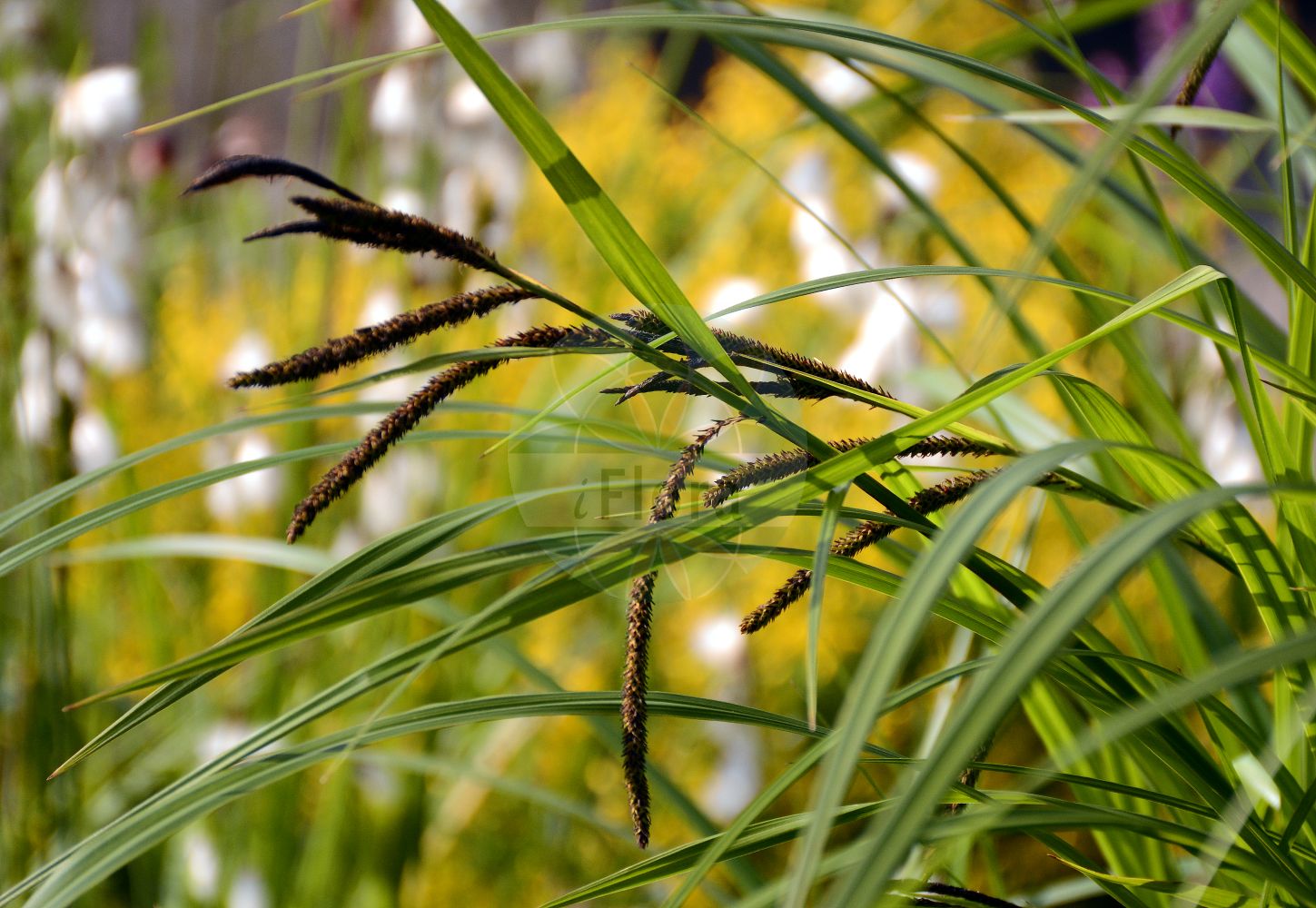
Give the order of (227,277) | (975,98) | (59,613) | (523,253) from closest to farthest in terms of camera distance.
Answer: (975,98)
(59,613)
(523,253)
(227,277)

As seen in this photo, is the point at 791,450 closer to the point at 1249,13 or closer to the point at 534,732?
the point at 1249,13

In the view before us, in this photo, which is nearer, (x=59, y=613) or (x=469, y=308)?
(x=469, y=308)

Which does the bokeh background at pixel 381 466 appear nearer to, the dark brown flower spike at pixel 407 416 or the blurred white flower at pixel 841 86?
the blurred white flower at pixel 841 86

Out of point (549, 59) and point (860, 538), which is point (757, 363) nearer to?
point (860, 538)

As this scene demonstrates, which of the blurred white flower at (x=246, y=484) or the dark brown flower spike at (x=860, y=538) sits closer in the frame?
the dark brown flower spike at (x=860, y=538)

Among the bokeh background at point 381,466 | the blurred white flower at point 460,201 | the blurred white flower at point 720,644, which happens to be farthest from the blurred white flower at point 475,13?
the blurred white flower at point 720,644

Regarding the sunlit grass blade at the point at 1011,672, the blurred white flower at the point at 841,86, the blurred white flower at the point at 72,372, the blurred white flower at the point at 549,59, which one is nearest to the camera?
the sunlit grass blade at the point at 1011,672

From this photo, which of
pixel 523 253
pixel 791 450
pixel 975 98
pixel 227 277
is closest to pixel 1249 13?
pixel 975 98
